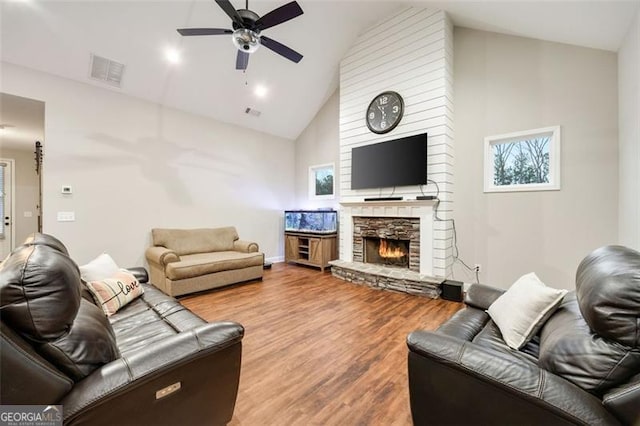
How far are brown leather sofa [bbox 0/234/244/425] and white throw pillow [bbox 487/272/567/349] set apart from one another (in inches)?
61.2

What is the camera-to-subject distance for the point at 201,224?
16.3 ft

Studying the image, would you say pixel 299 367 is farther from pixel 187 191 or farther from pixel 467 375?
pixel 187 191

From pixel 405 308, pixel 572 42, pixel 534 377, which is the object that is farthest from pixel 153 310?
pixel 572 42

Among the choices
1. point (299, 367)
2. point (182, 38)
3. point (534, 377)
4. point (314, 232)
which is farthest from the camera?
point (314, 232)

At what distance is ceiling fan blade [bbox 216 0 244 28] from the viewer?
2.25 m

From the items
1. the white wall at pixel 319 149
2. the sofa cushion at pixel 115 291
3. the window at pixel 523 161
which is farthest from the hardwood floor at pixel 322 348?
the white wall at pixel 319 149

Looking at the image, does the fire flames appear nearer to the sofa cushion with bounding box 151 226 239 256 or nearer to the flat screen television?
the flat screen television

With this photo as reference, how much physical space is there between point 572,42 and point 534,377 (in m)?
3.91

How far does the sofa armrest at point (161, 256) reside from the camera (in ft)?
12.1

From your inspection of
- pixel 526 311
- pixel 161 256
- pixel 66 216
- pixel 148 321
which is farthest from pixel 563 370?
pixel 66 216

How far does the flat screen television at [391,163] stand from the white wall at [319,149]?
3.25 ft

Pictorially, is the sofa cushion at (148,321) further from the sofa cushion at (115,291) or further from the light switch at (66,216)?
the light switch at (66,216)

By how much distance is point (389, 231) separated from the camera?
4.32 m

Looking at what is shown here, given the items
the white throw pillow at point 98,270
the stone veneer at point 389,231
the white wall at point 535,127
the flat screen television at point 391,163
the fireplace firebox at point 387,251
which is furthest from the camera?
the fireplace firebox at point 387,251
